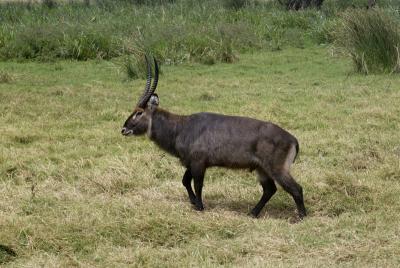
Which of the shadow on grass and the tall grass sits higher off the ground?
the shadow on grass

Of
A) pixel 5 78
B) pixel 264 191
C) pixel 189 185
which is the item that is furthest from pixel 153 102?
pixel 5 78

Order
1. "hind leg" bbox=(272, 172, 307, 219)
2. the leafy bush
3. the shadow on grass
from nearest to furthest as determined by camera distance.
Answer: the shadow on grass, "hind leg" bbox=(272, 172, 307, 219), the leafy bush

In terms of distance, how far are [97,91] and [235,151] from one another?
17.6 feet

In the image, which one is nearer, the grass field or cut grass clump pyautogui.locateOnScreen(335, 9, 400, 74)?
the grass field

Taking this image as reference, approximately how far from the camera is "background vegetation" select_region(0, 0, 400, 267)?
473cm

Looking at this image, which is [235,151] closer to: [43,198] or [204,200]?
[204,200]

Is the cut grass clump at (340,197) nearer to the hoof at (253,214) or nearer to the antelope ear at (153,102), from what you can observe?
the hoof at (253,214)

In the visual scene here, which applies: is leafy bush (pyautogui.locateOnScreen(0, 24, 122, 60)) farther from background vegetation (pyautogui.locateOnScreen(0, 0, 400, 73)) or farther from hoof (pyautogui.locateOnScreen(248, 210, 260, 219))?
hoof (pyautogui.locateOnScreen(248, 210, 260, 219))

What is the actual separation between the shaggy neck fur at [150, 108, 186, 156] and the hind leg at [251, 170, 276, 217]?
29.3 inches

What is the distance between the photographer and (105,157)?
705 cm

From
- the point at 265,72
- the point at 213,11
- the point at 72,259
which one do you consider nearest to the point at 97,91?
the point at 265,72

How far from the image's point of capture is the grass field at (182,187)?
464 cm

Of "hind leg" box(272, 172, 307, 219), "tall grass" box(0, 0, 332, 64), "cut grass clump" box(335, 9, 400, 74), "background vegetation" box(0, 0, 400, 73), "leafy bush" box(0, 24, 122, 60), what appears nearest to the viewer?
"hind leg" box(272, 172, 307, 219)

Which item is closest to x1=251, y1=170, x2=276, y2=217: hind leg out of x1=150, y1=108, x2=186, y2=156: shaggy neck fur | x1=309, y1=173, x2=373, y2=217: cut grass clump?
x1=309, y1=173, x2=373, y2=217: cut grass clump
